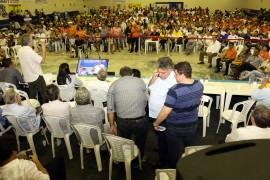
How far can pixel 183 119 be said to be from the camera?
239 cm

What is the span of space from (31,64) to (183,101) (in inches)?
112

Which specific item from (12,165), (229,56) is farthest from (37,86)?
(229,56)

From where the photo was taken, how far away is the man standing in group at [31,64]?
391 cm

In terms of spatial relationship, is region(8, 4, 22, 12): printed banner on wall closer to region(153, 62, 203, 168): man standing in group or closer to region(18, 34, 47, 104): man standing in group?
region(18, 34, 47, 104): man standing in group

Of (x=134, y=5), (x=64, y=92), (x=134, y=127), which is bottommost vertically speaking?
(x=134, y=127)

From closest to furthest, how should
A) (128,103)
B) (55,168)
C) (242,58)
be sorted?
(55,168) → (128,103) → (242,58)

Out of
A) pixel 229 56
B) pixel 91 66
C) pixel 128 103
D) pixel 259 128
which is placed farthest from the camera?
pixel 229 56

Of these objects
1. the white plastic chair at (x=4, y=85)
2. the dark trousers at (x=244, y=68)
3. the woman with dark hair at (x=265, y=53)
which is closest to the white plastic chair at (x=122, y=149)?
the white plastic chair at (x=4, y=85)

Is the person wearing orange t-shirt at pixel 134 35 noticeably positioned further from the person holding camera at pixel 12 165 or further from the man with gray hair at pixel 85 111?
the person holding camera at pixel 12 165

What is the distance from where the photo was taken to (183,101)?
2.27 m

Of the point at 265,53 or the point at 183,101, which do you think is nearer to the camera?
the point at 183,101

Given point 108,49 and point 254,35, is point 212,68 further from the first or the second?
point 108,49

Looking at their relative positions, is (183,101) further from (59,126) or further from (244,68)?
(244,68)

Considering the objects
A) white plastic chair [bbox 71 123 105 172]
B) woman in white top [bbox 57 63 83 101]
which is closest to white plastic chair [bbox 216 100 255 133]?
white plastic chair [bbox 71 123 105 172]
